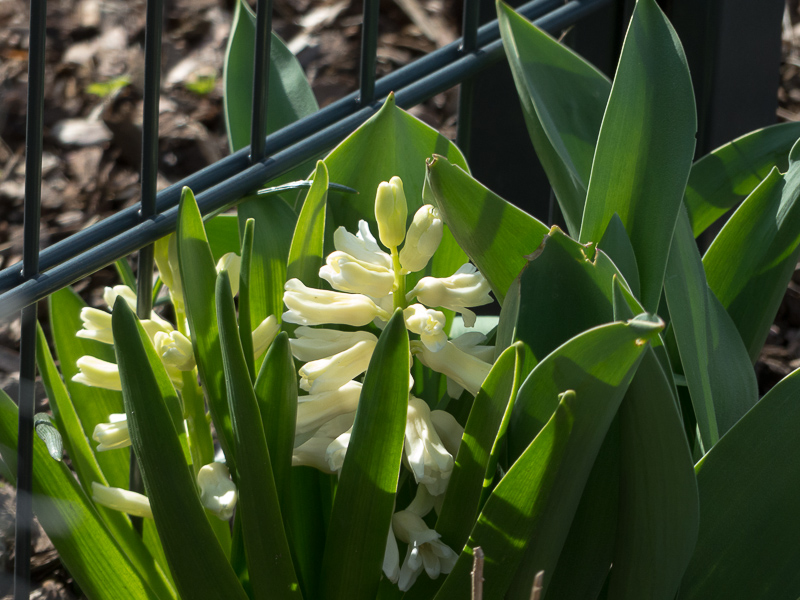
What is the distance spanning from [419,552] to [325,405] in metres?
0.12

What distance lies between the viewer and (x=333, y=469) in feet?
1.92

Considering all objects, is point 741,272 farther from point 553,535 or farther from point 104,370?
point 104,370

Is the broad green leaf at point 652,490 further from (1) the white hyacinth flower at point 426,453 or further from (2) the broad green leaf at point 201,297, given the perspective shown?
(2) the broad green leaf at point 201,297

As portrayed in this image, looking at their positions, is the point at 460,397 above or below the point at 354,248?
below

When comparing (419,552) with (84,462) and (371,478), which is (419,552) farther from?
(84,462)

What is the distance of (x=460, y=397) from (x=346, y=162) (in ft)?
0.73

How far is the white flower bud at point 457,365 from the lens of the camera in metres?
0.60

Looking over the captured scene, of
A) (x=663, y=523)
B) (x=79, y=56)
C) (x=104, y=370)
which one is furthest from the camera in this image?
(x=79, y=56)

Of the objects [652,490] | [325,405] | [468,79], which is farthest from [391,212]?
[468,79]

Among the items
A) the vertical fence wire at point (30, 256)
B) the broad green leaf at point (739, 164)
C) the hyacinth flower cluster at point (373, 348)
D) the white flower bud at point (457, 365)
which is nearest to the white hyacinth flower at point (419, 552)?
the hyacinth flower cluster at point (373, 348)

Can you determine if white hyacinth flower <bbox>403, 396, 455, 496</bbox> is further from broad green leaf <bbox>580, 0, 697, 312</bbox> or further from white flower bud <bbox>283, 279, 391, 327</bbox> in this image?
broad green leaf <bbox>580, 0, 697, 312</bbox>

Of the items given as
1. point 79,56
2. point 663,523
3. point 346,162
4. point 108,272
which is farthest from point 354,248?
point 79,56

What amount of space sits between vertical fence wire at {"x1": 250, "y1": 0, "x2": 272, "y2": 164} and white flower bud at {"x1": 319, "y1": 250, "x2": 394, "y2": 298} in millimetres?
239

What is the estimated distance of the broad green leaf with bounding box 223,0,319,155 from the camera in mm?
912
